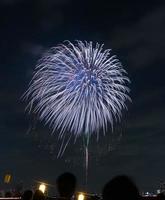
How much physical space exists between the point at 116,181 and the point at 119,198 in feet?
0.65

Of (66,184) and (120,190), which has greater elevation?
(66,184)

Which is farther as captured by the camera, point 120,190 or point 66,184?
point 66,184

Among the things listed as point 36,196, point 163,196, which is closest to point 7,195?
point 36,196

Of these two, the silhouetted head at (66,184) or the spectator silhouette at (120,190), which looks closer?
the spectator silhouette at (120,190)

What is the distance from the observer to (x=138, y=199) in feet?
15.0

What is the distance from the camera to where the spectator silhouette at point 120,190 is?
444 cm

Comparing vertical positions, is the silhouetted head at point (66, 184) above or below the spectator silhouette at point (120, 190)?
above

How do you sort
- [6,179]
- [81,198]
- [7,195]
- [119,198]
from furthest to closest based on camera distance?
[6,179] → [7,195] → [81,198] → [119,198]

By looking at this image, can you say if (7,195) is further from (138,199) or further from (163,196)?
(138,199)

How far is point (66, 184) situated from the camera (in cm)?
821

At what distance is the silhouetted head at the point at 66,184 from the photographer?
8.20 metres

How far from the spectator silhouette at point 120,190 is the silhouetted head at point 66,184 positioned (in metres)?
3.77

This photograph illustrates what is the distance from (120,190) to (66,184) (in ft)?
12.8

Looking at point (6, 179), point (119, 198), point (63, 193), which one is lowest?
point (119, 198)
